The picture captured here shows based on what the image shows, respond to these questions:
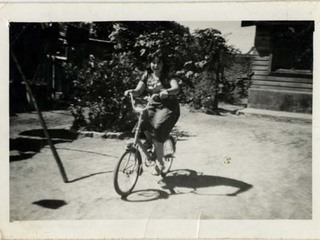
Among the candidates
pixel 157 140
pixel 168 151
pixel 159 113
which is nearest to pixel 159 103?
pixel 159 113

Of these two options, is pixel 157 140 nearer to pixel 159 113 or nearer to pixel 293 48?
pixel 159 113

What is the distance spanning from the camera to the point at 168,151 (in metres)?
2.38

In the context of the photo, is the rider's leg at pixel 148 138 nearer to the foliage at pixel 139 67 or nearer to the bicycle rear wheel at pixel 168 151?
the bicycle rear wheel at pixel 168 151

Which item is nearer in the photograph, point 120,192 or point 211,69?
point 120,192

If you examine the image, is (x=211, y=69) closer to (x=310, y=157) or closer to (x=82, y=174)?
(x=310, y=157)

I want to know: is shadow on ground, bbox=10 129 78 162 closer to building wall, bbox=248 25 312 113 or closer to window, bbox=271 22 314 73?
building wall, bbox=248 25 312 113

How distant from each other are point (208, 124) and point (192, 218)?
2.73ft

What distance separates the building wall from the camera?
7.89ft

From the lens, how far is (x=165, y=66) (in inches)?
90.4

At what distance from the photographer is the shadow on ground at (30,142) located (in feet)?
7.29

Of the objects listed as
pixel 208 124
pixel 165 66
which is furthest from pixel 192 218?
pixel 165 66

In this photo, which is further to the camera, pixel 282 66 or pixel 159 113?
pixel 282 66

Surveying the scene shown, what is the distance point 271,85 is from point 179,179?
1.46 meters

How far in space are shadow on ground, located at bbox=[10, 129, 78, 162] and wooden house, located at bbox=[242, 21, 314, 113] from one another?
1.69 meters
